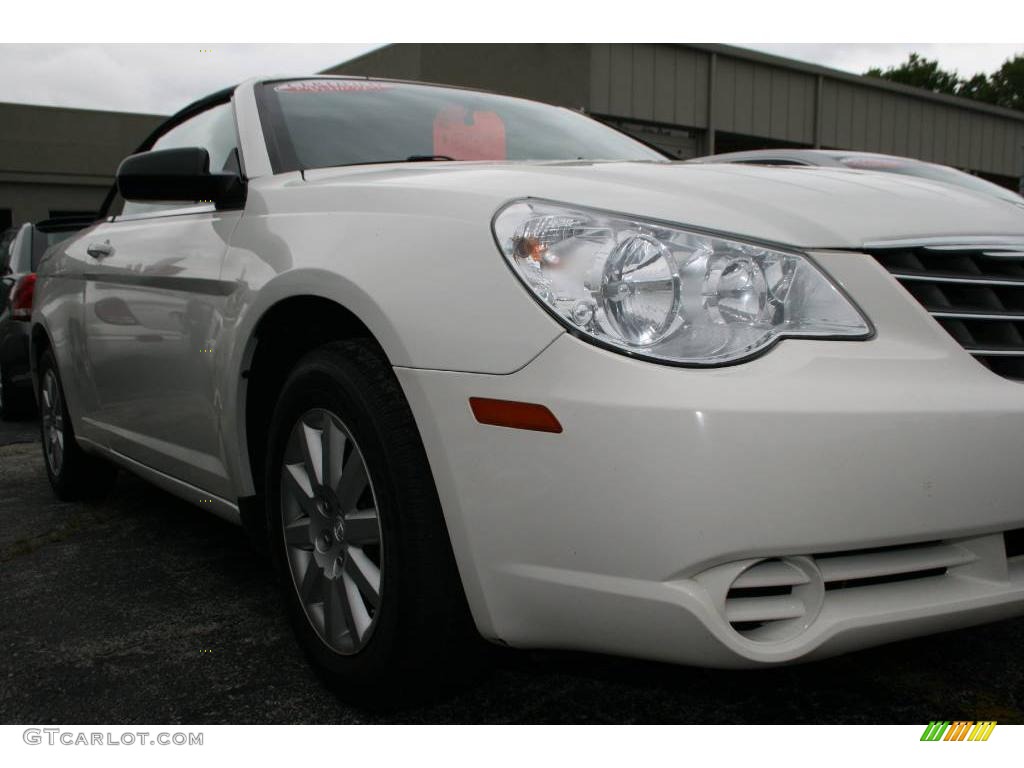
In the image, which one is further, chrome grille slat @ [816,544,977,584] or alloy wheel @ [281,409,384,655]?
alloy wheel @ [281,409,384,655]

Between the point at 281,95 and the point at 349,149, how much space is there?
1.21 feet

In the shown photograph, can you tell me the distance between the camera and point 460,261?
5.89ft

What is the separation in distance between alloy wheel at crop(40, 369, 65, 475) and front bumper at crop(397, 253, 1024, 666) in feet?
10.1

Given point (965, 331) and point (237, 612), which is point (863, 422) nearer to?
point (965, 331)

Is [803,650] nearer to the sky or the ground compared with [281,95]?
nearer to the ground

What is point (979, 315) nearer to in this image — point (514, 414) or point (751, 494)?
point (751, 494)

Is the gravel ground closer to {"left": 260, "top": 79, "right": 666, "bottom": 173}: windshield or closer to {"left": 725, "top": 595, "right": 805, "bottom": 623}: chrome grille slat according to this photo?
{"left": 725, "top": 595, "right": 805, "bottom": 623}: chrome grille slat

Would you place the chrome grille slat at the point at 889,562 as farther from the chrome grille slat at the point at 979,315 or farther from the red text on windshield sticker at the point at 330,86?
the red text on windshield sticker at the point at 330,86

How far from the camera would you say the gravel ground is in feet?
6.81

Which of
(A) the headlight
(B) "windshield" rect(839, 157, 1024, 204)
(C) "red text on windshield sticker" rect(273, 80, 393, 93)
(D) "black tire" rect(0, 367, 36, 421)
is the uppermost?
(C) "red text on windshield sticker" rect(273, 80, 393, 93)

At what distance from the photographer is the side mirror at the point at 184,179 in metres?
2.59

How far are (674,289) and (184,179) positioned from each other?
149 cm

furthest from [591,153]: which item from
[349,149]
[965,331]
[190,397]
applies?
[965,331]
